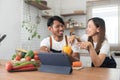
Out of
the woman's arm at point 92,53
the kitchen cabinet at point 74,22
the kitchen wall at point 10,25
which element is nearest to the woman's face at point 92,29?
the woman's arm at point 92,53

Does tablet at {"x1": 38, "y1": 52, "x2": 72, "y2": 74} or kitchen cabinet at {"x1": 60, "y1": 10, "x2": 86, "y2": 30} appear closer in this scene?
tablet at {"x1": 38, "y1": 52, "x2": 72, "y2": 74}

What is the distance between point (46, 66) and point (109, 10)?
3.19m

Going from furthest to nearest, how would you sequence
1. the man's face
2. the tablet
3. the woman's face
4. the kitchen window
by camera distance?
the kitchen window < the man's face < the woman's face < the tablet

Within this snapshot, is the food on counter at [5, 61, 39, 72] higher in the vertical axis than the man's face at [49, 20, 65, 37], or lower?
lower

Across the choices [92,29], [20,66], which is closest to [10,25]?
[92,29]

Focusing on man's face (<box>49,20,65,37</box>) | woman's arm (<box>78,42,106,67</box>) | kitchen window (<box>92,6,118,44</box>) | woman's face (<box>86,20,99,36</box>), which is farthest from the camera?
kitchen window (<box>92,6,118,44</box>)

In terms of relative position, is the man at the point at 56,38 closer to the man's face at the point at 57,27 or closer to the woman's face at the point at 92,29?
the man's face at the point at 57,27

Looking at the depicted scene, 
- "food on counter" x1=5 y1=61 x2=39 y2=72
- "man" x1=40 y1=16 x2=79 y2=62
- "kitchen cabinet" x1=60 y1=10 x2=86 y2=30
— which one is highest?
"kitchen cabinet" x1=60 y1=10 x2=86 y2=30

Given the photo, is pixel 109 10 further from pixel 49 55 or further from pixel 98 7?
pixel 49 55

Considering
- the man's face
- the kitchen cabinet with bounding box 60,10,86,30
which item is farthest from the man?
the kitchen cabinet with bounding box 60,10,86,30

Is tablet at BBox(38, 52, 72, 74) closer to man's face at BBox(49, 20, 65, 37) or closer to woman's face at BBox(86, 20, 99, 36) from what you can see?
woman's face at BBox(86, 20, 99, 36)

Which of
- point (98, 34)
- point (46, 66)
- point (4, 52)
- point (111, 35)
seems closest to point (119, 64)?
point (111, 35)

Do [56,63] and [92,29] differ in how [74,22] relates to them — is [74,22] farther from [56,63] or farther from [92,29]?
[56,63]

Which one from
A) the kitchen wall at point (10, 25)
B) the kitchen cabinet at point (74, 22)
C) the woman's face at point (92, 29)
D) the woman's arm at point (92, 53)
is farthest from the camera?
the kitchen cabinet at point (74, 22)
